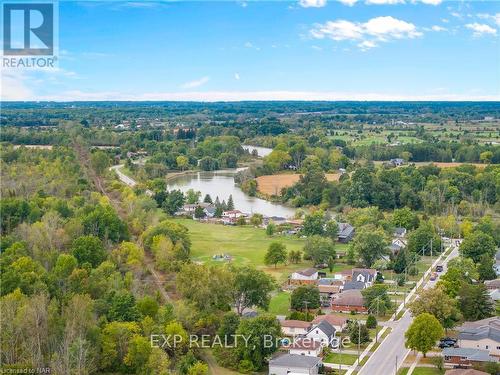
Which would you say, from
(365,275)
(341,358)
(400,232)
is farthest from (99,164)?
(341,358)

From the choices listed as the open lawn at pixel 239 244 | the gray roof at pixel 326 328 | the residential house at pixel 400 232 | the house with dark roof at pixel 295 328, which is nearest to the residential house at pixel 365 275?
the open lawn at pixel 239 244

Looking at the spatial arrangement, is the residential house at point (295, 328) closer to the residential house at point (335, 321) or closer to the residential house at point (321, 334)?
the residential house at point (321, 334)

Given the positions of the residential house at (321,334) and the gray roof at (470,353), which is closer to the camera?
the gray roof at (470,353)

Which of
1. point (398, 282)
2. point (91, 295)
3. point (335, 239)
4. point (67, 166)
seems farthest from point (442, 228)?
point (67, 166)

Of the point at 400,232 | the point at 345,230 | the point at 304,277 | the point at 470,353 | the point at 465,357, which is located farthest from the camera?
the point at 345,230

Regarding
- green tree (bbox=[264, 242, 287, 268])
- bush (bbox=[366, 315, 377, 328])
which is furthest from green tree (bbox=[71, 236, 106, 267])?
bush (bbox=[366, 315, 377, 328])

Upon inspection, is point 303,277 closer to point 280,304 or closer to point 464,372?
point 280,304
